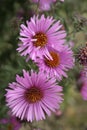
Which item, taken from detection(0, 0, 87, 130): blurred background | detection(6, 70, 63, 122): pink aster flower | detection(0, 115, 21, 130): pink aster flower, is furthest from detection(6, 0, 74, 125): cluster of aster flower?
detection(0, 115, 21, 130): pink aster flower

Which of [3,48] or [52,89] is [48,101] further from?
[3,48]

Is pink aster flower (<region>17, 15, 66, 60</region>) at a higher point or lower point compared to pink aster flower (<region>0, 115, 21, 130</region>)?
higher

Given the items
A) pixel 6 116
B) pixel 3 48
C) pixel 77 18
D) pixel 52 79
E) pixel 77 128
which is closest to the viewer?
pixel 52 79

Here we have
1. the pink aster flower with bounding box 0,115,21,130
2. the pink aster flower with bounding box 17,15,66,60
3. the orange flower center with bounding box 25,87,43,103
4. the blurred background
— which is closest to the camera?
the pink aster flower with bounding box 17,15,66,60

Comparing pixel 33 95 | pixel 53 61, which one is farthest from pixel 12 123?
pixel 53 61

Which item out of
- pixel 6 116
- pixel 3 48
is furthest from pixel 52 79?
pixel 3 48

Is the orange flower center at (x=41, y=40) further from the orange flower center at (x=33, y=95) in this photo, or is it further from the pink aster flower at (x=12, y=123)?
the pink aster flower at (x=12, y=123)

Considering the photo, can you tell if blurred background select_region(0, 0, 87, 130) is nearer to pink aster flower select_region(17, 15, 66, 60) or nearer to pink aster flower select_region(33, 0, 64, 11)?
pink aster flower select_region(33, 0, 64, 11)

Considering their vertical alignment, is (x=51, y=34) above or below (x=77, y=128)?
above

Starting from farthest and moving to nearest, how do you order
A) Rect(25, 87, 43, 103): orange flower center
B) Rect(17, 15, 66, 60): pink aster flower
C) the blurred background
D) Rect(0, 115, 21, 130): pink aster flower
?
Rect(0, 115, 21, 130): pink aster flower
the blurred background
Rect(25, 87, 43, 103): orange flower center
Rect(17, 15, 66, 60): pink aster flower
